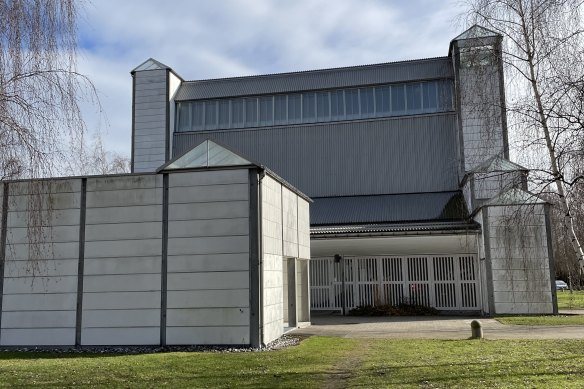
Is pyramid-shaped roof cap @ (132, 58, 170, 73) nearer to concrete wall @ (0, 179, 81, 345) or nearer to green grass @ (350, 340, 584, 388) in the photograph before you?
concrete wall @ (0, 179, 81, 345)

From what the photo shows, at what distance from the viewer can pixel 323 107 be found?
2902 cm

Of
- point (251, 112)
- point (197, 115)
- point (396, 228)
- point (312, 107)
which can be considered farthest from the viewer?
point (197, 115)

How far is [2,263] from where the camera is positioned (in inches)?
555

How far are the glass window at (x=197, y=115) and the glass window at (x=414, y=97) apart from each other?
36.5ft

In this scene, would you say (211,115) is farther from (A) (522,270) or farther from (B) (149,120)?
(A) (522,270)

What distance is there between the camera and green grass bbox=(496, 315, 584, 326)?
16.6 meters

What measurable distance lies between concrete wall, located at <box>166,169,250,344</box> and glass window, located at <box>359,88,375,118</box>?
16.2 metres

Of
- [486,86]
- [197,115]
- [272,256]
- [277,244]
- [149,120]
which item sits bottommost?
[272,256]

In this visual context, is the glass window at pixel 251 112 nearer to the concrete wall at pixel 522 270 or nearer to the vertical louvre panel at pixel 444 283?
the vertical louvre panel at pixel 444 283

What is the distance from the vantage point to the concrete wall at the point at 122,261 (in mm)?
13375

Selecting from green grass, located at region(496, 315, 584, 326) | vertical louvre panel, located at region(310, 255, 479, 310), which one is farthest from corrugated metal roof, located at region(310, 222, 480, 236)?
green grass, located at region(496, 315, 584, 326)

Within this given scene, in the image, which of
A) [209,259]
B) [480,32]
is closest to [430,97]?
[480,32]

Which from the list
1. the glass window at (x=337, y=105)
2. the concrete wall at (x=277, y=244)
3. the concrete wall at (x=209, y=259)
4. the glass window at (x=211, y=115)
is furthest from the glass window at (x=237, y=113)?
the concrete wall at (x=209, y=259)

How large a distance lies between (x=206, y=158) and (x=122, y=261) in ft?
10.8
